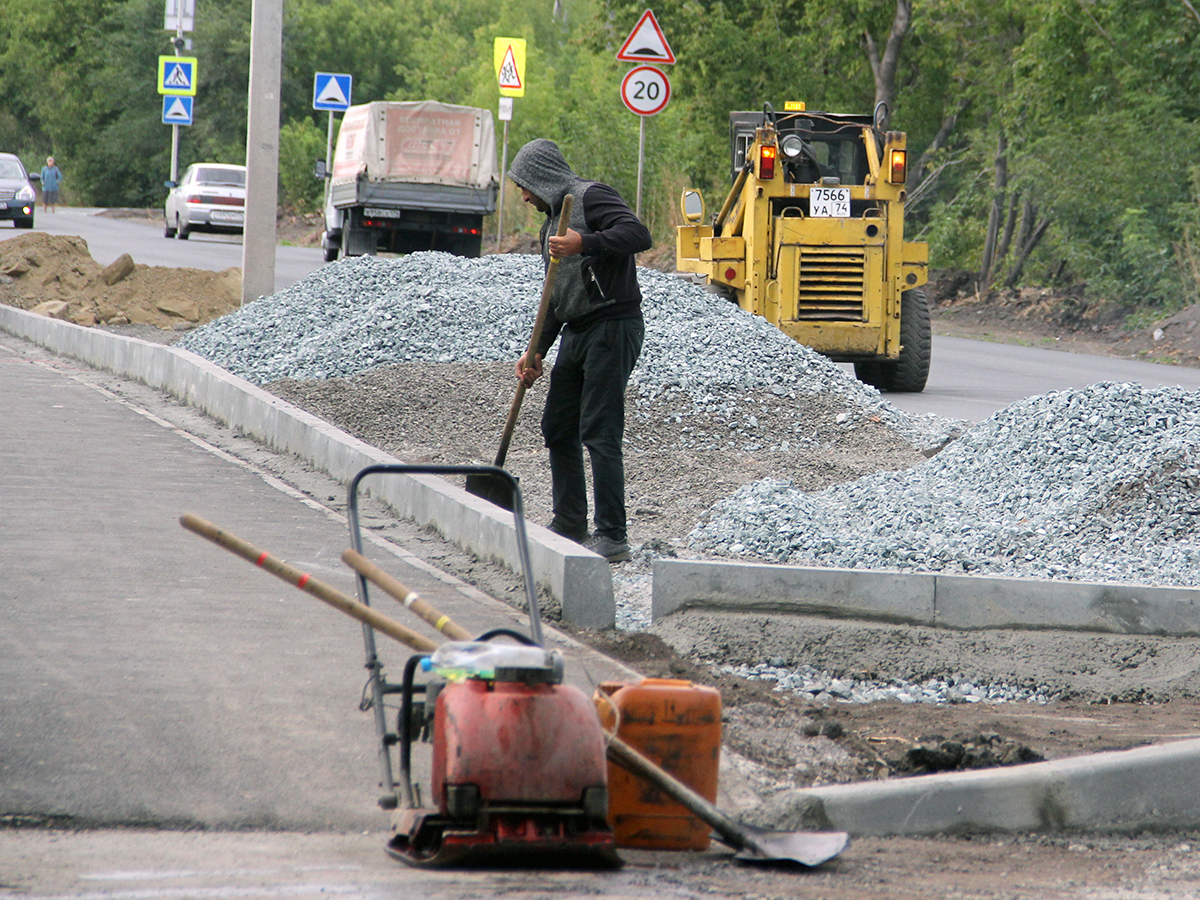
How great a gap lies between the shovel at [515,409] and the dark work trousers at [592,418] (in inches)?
7.8

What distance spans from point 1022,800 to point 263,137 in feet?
37.2

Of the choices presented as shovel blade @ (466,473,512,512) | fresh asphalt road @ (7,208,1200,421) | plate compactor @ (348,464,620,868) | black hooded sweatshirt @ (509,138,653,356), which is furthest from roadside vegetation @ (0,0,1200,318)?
plate compactor @ (348,464,620,868)

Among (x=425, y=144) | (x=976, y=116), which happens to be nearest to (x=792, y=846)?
(x=425, y=144)

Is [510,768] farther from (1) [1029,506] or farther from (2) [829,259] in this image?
(2) [829,259]

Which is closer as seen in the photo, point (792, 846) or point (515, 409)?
point (792, 846)

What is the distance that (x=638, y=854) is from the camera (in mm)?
3699

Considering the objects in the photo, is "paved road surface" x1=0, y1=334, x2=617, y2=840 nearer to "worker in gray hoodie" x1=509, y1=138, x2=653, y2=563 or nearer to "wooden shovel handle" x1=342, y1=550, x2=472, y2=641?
"wooden shovel handle" x1=342, y1=550, x2=472, y2=641

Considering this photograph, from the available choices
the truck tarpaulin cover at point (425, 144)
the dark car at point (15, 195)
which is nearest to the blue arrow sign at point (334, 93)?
the truck tarpaulin cover at point (425, 144)

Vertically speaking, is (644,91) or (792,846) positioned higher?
(644,91)

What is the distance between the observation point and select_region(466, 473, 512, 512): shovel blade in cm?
729

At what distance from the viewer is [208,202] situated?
3309cm

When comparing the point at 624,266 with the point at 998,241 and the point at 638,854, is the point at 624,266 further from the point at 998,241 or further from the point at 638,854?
the point at 998,241

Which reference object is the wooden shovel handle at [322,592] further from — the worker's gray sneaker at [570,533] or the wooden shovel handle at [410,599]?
the worker's gray sneaker at [570,533]

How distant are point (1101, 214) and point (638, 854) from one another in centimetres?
2193
